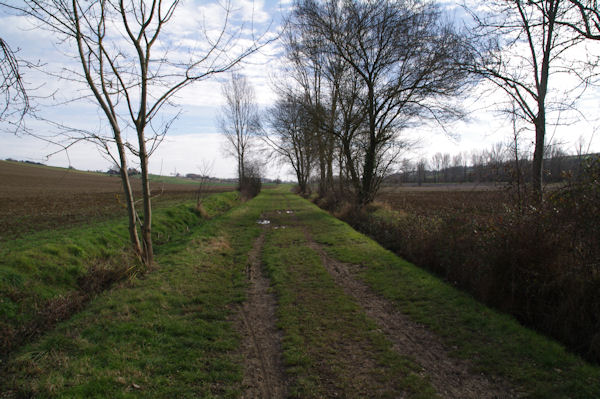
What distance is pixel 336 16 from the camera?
16594 mm

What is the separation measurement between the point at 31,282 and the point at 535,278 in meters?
8.98

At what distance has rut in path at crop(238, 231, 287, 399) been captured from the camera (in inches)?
133

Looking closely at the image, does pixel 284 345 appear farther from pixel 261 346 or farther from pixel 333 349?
pixel 333 349

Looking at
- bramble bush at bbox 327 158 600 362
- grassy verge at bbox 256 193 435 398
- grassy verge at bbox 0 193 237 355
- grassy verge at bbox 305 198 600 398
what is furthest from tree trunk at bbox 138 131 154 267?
bramble bush at bbox 327 158 600 362

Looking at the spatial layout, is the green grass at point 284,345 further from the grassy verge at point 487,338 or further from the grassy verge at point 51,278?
the grassy verge at point 51,278

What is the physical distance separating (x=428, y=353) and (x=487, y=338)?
37.6 inches

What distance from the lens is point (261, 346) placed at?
4281 millimetres

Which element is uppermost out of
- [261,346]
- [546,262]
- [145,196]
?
[145,196]

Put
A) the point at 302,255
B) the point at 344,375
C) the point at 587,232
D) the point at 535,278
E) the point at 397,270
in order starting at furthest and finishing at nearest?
the point at 302,255 < the point at 397,270 < the point at 535,278 < the point at 587,232 < the point at 344,375

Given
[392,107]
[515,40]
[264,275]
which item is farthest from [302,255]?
[392,107]

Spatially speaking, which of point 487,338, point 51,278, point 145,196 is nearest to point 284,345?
point 487,338

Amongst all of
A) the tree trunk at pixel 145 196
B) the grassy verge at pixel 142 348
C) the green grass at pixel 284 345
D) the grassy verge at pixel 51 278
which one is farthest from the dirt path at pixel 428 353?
the grassy verge at pixel 51 278

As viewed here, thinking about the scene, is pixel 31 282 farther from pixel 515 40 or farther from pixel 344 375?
pixel 515 40

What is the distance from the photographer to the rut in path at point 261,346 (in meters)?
3.38
